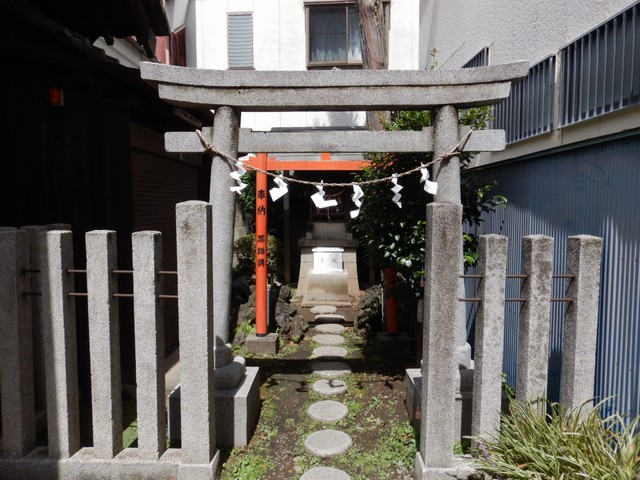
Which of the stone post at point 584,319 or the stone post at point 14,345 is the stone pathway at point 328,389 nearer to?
the stone post at point 584,319

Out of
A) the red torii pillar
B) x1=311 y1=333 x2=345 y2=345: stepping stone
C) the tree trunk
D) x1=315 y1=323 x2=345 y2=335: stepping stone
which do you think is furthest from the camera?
x1=315 y1=323 x2=345 y2=335: stepping stone

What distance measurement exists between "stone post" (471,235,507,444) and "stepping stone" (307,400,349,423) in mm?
2184

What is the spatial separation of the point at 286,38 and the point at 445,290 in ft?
37.2

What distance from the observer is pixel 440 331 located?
11.6 ft

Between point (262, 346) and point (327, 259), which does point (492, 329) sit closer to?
point (262, 346)

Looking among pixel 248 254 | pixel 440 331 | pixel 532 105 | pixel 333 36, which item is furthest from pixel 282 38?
pixel 440 331

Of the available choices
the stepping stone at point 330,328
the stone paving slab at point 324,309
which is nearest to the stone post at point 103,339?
the stepping stone at point 330,328

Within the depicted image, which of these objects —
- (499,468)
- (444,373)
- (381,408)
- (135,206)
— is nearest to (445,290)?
(444,373)

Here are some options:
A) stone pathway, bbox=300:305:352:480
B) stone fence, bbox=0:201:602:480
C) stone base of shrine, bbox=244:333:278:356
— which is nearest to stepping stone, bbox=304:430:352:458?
stone pathway, bbox=300:305:352:480

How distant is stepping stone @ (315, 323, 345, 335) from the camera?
363 inches

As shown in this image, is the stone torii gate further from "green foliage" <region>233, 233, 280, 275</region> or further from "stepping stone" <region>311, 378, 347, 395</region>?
"green foliage" <region>233, 233, 280, 275</region>

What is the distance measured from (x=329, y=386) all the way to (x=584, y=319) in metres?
3.81

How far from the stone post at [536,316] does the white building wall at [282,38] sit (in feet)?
32.0

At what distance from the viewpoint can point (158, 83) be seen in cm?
470
